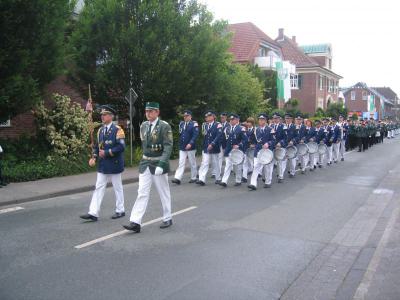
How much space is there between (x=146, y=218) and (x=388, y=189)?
7.05m

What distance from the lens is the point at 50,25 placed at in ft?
41.5

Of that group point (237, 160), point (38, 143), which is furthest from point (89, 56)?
point (237, 160)

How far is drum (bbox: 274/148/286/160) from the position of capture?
13.2 meters

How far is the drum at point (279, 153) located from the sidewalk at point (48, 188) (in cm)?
428

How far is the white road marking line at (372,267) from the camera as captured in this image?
15.7ft

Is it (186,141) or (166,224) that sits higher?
(186,141)

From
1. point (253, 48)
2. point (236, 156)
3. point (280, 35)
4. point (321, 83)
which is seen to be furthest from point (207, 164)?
point (280, 35)

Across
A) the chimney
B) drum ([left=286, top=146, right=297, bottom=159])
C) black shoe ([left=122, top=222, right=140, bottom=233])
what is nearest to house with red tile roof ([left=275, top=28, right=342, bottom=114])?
the chimney

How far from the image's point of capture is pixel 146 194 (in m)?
7.31

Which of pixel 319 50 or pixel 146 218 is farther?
pixel 319 50

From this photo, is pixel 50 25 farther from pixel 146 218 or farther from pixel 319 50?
pixel 319 50

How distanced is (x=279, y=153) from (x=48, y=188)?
21.2 ft

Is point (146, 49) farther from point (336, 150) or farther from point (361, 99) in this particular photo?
point (361, 99)

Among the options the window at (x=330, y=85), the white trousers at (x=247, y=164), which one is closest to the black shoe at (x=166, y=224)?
the white trousers at (x=247, y=164)
